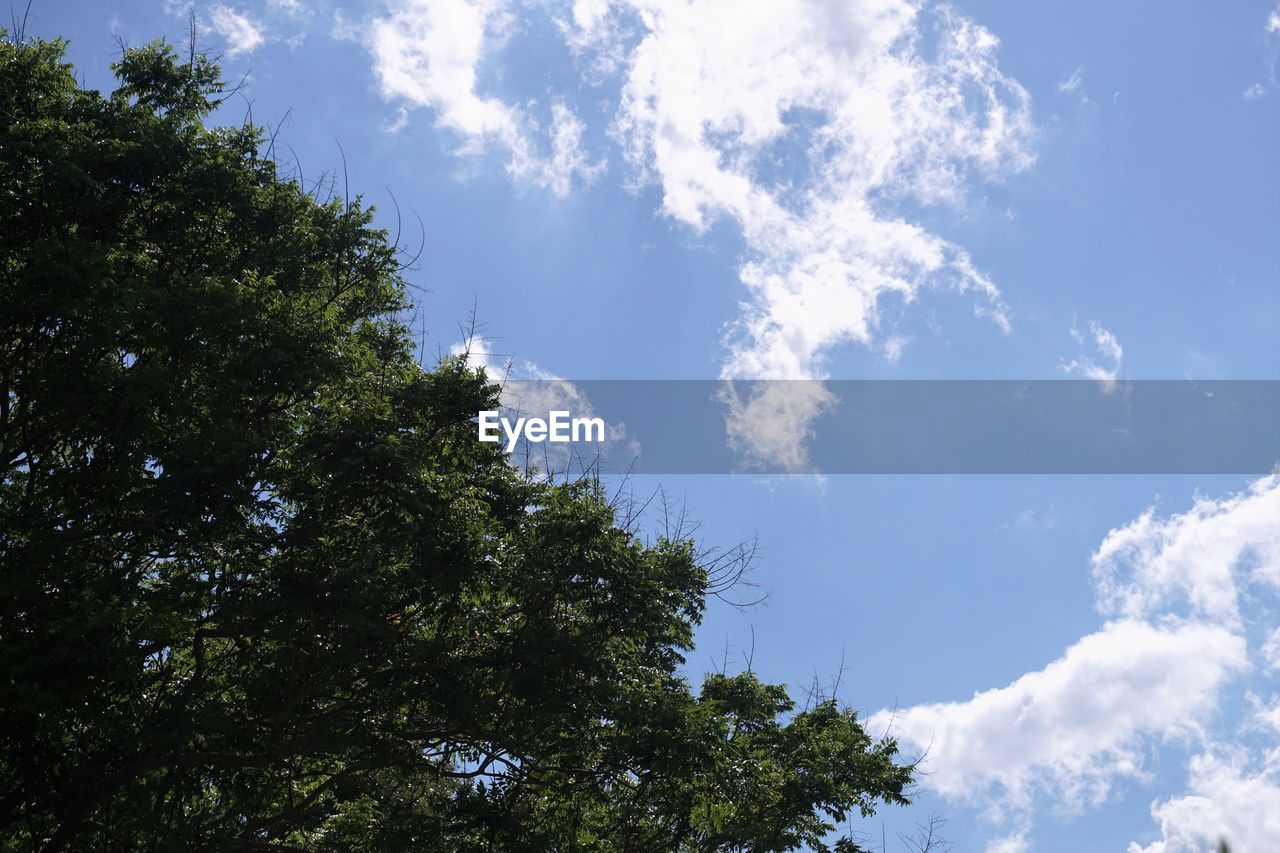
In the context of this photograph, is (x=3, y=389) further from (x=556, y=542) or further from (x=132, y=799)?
(x=556, y=542)

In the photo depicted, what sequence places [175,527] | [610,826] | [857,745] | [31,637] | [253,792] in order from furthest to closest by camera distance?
1. [857,745]
2. [610,826]
3. [253,792]
4. [175,527]
5. [31,637]

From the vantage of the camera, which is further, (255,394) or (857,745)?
(857,745)

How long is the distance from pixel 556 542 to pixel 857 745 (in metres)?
8.48

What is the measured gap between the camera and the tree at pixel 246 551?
10758 mm

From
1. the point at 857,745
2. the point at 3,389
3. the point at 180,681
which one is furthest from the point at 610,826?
the point at 3,389

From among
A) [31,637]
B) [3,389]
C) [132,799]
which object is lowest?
[132,799]

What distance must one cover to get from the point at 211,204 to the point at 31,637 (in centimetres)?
555

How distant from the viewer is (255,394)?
11.5 m

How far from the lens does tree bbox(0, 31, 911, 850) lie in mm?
10758

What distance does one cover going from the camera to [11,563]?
1062 centimetres

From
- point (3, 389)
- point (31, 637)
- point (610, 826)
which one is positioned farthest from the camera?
point (610, 826)

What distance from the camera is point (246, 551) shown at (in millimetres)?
11953

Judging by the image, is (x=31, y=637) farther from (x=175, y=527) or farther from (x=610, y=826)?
(x=610, y=826)

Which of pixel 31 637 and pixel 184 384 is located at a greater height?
pixel 184 384
